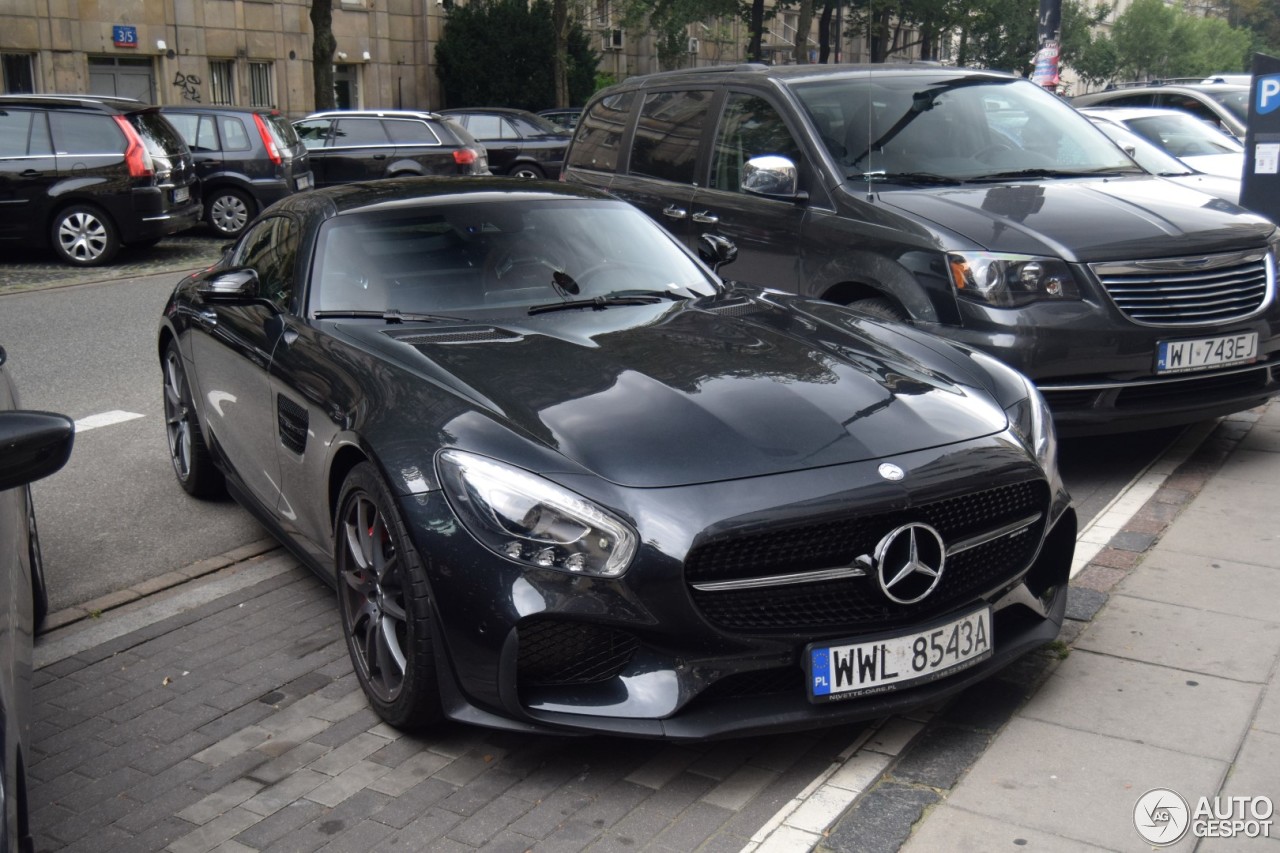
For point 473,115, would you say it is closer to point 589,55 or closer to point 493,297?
point 589,55

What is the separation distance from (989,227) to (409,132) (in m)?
16.2

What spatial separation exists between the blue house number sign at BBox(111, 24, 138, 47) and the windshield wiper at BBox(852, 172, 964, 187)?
100 feet

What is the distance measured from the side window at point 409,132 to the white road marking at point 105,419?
1344 cm

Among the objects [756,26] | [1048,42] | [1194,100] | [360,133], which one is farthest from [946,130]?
[756,26]

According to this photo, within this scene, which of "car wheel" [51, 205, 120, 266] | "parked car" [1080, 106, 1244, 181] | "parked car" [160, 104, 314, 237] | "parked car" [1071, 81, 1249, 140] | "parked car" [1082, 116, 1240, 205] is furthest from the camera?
"parked car" [160, 104, 314, 237]

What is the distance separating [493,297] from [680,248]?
0.94m

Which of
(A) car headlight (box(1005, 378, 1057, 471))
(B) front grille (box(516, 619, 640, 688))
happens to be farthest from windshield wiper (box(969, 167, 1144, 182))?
(B) front grille (box(516, 619, 640, 688))

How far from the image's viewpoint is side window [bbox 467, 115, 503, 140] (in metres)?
27.4

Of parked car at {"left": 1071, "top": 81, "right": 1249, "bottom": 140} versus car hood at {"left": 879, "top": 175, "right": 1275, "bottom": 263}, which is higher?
parked car at {"left": 1071, "top": 81, "right": 1249, "bottom": 140}

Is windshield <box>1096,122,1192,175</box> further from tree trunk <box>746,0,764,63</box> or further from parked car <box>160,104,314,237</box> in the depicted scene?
tree trunk <box>746,0,764,63</box>

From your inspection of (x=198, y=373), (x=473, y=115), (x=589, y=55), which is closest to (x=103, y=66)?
(x=473, y=115)

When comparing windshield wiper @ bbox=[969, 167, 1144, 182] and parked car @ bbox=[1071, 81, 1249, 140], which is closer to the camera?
windshield wiper @ bbox=[969, 167, 1144, 182]

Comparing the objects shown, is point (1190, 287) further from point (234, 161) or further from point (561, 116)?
point (561, 116)

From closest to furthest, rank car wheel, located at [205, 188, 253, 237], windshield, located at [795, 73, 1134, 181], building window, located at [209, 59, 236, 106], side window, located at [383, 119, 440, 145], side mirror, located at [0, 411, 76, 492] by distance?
side mirror, located at [0, 411, 76, 492]
windshield, located at [795, 73, 1134, 181]
car wheel, located at [205, 188, 253, 237]
side window, located at [383, 119, 440, 145]
building window, located at [209, 59, 236, 106]
